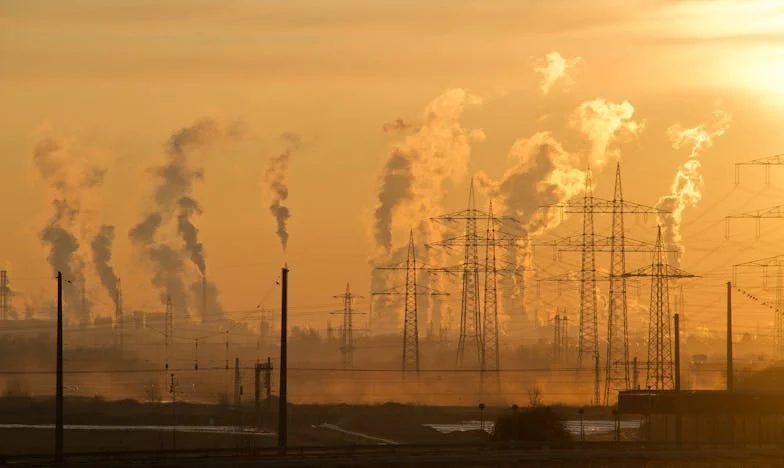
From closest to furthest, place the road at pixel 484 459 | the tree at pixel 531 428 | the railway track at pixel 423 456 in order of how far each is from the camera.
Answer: the railway track at pixel 423 456 < the road at pixel 484 459 < the tree at pixel 531 428

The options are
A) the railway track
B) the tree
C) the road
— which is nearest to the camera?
the railway track

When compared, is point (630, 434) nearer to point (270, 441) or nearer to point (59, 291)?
point (270, 441)

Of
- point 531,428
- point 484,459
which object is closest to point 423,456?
point 484,459

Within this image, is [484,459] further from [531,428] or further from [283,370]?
[531,428]

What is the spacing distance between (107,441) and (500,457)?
45.1 metres

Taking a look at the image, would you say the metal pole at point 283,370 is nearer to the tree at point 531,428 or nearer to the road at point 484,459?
the road at point 484,459

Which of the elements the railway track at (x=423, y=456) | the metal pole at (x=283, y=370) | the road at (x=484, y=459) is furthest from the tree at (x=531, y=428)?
the metal pole at (x=283, y=370)

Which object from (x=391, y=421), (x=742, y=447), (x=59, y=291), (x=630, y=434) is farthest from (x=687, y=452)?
(x=391, y=421)

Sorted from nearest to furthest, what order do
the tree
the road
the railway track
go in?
the railway track
the road
the tree

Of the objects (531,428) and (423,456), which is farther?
(531,428)

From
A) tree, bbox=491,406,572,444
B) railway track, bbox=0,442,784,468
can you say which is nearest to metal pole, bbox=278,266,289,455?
railway track, bbox=0,442,784,468

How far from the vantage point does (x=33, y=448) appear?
105 metres

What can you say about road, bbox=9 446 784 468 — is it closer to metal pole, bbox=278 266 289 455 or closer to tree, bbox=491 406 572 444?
metal pole, bbox=278 266 289 455

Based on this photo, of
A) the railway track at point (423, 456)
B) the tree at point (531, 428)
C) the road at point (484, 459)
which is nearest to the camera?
the railway track at point (423, 456)
